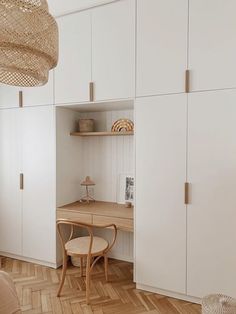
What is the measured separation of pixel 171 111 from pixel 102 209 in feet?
4.33

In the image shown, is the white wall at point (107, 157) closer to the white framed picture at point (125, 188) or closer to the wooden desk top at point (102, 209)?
the white framed picture at point (125, 188)

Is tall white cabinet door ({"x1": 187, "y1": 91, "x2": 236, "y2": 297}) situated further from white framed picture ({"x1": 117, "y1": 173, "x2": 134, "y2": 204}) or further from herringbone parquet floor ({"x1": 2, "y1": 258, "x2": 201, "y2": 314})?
white framed picture ({"x1": 117, "y1": 173, "x2": 134, "y2": 204})

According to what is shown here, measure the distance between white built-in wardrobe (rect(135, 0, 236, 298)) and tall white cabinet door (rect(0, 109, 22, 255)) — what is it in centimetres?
161

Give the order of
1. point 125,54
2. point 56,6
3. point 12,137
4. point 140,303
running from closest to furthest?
1. point 140,303
2. point 125,54
3. point 56,6
4. point 12,137

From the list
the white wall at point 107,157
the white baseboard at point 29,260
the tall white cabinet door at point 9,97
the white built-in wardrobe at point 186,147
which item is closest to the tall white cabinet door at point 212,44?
the white built-in wardrobe at point 186,147

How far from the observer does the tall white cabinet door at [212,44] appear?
2.29 meters

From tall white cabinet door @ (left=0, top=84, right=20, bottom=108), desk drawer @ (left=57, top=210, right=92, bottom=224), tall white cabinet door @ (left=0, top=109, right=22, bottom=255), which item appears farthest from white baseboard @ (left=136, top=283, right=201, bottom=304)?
tall white cabinet door @ (left=0, top=84, right=20, bottom=108)

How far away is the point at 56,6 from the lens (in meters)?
2.92

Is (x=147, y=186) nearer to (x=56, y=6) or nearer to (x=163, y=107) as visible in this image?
(x=163, y=107)

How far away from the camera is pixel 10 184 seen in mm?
3520

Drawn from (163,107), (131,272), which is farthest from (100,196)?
(163,107)

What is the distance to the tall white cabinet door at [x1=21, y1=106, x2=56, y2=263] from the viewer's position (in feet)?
10.5

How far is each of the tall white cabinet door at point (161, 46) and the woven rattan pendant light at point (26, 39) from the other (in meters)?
1.38

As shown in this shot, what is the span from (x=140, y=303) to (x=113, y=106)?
6.61 ft
